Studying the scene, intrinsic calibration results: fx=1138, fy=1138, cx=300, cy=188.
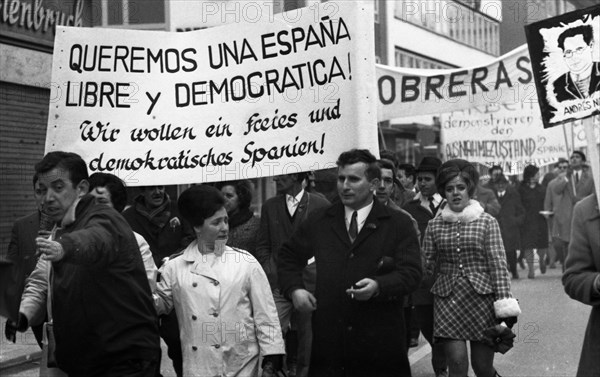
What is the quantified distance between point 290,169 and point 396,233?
2.10 m

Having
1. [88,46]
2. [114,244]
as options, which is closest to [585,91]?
[114,244]

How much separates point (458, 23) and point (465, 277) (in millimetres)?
40019

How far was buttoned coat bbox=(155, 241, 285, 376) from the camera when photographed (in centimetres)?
566

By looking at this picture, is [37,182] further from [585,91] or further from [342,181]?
[585,91]

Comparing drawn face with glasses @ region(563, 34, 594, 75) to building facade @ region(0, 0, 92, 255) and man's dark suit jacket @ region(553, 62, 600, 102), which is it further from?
building facade @ region(0, 0, 92, 255)

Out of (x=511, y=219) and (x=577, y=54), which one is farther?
(x=511, y=219)

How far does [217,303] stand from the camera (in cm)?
570

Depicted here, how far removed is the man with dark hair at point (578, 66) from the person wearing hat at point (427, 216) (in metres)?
2.21

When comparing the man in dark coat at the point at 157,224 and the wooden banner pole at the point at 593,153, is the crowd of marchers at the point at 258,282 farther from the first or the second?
the man in dark coat at the point at 157,224

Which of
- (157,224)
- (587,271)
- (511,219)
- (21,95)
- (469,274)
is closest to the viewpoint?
(587,271)

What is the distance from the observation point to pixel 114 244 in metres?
4.81

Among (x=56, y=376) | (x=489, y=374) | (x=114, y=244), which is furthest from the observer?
(x=489, y=374)

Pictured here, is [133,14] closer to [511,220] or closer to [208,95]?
[511,220]

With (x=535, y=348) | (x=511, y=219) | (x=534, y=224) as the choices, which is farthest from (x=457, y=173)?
(x=534, y=224)
